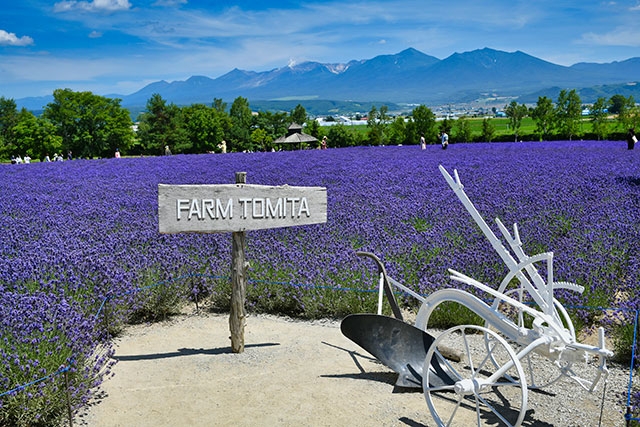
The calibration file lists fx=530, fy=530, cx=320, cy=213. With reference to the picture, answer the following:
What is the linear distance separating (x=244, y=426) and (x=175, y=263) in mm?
2481

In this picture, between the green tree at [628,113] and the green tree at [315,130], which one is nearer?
the green tree at [628,113]

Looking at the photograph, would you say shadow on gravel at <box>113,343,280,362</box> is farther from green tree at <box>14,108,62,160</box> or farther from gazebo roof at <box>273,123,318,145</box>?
green tree at <box>14,108,62,160</box>

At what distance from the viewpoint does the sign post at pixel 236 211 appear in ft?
12.6

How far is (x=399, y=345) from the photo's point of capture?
3357 millimetres

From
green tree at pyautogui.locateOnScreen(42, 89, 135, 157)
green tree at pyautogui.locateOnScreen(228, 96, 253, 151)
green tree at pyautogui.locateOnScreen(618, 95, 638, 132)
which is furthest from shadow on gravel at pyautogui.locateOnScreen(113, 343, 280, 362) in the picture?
green tree at pyautogui.locateOnScreen(42, 89, 135, 157)

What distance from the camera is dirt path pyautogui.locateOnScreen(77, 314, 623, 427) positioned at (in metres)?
3.11

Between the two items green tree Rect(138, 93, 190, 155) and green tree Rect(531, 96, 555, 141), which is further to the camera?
green tree Rect(138, 93, 190, 155)

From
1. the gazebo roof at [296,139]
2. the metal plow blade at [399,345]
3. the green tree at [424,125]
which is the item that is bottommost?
the metal plow blade at [399,345]

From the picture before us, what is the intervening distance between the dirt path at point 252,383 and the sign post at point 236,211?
366mm

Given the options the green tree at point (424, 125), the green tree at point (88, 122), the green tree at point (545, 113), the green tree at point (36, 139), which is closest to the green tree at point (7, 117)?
the green tree at point (88, 122)

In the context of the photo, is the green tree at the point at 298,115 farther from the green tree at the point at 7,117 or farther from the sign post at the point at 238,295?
the sign post at the point at 238,295

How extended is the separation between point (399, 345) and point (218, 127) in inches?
1870

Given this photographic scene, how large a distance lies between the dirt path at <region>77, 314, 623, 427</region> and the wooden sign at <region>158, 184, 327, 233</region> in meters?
0.99

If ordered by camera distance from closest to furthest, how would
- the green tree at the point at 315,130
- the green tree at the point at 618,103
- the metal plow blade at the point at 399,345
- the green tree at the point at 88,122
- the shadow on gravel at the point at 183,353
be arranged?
the metal plow blade at the point at 399,345 → the shadow on gravel at the point at 183,353 → the green tree at the point at 618,103 → the green tree at the point at 88,122 → the green tree at the point at 315,130
